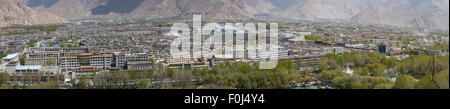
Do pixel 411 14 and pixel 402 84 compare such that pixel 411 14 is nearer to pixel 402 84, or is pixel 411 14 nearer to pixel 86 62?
pixel 402 84

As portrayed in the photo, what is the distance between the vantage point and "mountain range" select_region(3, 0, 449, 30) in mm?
26741

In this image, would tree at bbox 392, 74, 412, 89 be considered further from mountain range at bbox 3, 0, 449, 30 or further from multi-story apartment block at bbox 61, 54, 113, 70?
mountain range at bbox 3, 0, 449, 30

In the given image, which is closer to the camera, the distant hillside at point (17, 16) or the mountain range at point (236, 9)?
the distant hillside at point (17, 16)

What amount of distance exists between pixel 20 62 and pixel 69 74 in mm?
2056

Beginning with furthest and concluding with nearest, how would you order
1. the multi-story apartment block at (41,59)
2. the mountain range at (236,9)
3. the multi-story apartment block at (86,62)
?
the mountain range at (236,9), the multi-story apartment block at (41,59), the multi-story apartment block at (86,62)

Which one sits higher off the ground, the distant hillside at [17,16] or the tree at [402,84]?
the distant hillside at [17,16]

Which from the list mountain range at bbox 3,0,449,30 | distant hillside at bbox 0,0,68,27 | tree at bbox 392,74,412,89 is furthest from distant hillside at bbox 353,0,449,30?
distant hillside at bbox 0,0,68,27

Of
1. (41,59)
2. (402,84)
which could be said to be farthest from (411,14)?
(41,59)

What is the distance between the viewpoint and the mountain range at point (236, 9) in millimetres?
26741

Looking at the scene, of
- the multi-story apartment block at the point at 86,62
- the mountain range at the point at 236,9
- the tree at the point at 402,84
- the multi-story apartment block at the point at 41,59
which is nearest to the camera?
the tree at the point at 402,84

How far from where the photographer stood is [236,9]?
30328 mm

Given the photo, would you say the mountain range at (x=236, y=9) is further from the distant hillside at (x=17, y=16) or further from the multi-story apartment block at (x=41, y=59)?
the multi-story apartment block at (x=41, y=59)

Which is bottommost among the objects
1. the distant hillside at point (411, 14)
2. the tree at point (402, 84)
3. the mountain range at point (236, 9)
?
the tree at point (402, 84)

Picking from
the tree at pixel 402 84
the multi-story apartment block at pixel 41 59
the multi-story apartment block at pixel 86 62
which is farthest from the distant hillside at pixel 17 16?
the tree at pixel 402 84
